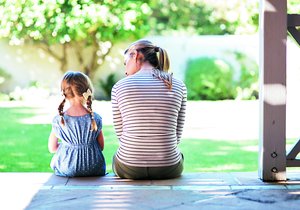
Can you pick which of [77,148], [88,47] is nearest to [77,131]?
[77,148]

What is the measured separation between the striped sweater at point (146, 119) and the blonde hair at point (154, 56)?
0.09 metres

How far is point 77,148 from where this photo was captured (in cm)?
468

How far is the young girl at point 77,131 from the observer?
4.64 m

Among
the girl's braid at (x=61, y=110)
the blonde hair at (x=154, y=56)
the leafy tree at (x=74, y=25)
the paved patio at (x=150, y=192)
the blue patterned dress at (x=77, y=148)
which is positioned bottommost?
the paved patio at (x=150, y=192)

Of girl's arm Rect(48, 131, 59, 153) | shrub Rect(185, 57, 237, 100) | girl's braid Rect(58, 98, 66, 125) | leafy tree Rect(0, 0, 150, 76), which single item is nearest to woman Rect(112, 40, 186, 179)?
girl's braid Rect(58, 98, 66, 125)

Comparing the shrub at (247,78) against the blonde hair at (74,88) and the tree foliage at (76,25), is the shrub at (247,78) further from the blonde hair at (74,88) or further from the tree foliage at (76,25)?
the blonde hair at (74,88)

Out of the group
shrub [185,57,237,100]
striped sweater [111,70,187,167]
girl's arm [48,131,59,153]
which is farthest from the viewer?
shrub [185,57,237,100]

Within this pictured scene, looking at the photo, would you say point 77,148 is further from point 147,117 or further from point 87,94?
point 147,117

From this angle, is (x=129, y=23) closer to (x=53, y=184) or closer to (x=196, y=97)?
(x=196, y=97)

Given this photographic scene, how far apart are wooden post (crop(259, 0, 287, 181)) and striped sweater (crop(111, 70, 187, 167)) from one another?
2.09 ft

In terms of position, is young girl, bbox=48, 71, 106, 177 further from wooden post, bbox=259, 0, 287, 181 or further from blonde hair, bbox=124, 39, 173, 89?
wooden post, bbox=259, 0, 287, 181

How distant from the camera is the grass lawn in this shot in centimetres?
658

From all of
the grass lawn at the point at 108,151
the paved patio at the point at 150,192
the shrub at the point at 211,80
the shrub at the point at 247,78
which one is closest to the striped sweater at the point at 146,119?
the paved patio at the point at 150,192

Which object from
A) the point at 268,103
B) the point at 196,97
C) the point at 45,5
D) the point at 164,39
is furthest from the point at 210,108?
the point at 268,103
